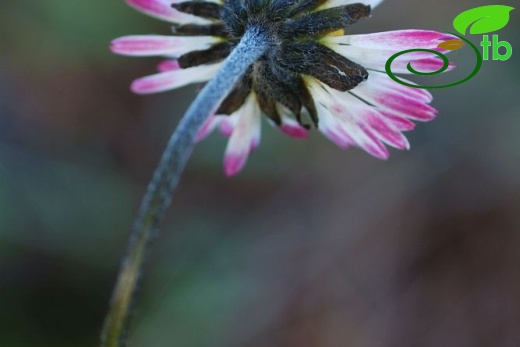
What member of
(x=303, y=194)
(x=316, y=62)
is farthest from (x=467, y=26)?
(x=303, y=194)

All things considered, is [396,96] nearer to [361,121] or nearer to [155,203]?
[361,121]

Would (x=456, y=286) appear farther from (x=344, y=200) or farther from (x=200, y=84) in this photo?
(x=200, y=84)

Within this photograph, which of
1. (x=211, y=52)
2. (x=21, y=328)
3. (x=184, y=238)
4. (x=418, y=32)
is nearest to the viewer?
(x=418, y=32)

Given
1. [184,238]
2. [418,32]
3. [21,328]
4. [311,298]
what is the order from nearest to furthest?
[418,32] → [21,328] → [184,238] → [311,298]

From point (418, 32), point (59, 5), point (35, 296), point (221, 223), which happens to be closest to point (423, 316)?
point (221, 223)

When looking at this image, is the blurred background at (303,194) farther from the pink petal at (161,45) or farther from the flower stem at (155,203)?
the flower stem at (155,203)

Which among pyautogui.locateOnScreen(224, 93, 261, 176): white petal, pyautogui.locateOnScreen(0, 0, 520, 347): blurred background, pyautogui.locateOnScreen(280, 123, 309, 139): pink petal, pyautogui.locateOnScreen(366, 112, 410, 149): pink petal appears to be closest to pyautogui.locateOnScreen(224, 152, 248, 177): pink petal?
pyautogui.locateOnScreen(224, 93, 261, 176): white petal
